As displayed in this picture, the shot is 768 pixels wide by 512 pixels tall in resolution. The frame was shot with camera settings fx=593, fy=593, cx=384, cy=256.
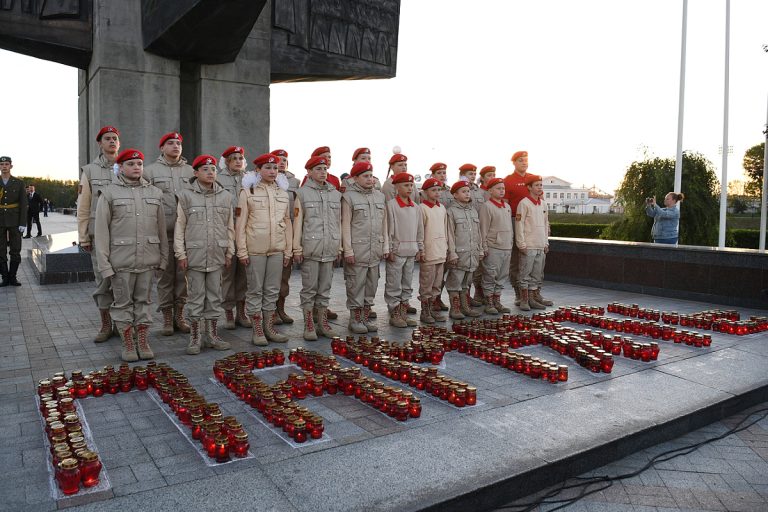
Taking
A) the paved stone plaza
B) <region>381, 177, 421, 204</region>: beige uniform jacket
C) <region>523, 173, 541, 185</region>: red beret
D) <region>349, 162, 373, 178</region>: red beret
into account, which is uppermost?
<region>523, 173, 541, 185</region>: red beret

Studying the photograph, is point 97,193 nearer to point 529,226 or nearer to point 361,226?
point 361,226

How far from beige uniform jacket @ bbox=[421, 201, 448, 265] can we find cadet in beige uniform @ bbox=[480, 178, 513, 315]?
913 millimetres

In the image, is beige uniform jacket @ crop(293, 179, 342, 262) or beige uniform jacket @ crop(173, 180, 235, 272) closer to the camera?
beige uniform jacket @ crop(173, 180, 235, 272)

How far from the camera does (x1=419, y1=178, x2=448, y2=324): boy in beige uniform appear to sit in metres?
7.52

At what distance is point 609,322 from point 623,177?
17901 mm

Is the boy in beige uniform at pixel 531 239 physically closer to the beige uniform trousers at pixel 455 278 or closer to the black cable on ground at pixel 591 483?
the beige uniform trousers at pixel 455 278

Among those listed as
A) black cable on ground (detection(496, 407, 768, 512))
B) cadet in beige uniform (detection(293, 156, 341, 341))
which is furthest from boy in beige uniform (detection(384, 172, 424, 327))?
black cable on ground (detection(496, 407, 768, 512))

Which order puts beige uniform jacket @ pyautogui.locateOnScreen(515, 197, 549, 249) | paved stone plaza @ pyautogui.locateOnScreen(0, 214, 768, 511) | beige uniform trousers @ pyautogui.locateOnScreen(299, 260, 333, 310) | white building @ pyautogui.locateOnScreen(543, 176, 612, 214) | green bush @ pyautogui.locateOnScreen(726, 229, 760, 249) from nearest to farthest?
paved stone plaza @ pyautogui.locateOnScreen(0, 214, 768, 511)
beige uniform trousers @ pyautogui.locateOnScreen(299, 260, 333, 310)
beige uniform jacket @ pyautogui.locateOnScreen(515, 197, 549, 249)
green bush @ pyautogui.locateOnScreen(726, 229, 760, 249)
white building @ pyautogui.locateOnScreen(543, 176, 612, 214)

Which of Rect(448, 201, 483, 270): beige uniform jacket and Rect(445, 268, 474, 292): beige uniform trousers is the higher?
Rect(448, 201, 483, 270): beige uniform jacket

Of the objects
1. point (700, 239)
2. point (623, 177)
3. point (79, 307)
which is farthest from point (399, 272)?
point (623, 177)

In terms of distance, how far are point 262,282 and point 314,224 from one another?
2.75ft

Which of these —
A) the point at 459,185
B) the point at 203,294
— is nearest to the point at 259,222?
the point at 203,294

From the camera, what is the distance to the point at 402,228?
7.23 m

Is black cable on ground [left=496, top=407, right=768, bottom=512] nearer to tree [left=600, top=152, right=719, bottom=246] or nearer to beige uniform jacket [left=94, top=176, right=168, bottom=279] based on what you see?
beige uniform jacket [left=94, top=176, right=168, bottom=279]
